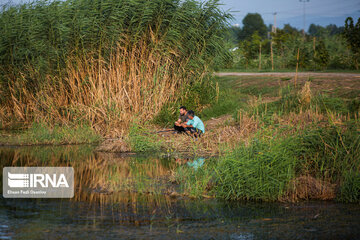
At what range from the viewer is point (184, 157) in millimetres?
10586

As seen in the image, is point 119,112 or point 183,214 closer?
point 183,214

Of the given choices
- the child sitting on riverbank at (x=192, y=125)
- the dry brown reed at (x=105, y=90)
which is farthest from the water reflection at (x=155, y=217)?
the dry brown reed at (x=105, y=90)

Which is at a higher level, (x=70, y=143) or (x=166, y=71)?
(x=166, y=71)

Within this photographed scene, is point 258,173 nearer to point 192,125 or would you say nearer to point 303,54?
point 192,125

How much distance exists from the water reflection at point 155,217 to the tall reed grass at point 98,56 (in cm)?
645

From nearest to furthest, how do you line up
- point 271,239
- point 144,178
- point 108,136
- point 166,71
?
point 271,239 < point 144,178 < point 108,136 < point 166,71

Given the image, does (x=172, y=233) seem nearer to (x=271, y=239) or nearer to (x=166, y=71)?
(x=271, y=239)

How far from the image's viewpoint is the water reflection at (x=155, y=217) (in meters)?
5.26

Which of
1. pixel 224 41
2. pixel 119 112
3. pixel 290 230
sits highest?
pixel 224 41

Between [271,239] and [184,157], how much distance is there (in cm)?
558

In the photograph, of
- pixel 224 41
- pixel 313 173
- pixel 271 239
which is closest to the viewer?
pixel 271 239

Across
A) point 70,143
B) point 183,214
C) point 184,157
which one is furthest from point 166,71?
point 183,214

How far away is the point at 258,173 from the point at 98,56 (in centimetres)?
911

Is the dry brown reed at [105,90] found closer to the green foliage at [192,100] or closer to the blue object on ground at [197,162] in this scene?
the green foliage at [192,100]
